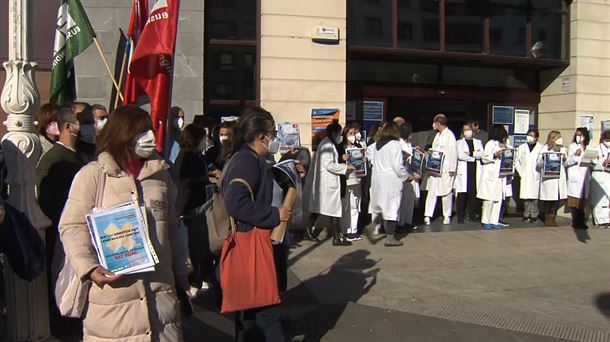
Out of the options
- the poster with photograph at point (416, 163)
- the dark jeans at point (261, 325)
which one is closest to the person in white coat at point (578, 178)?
the poster with photograph at point (416, 163)

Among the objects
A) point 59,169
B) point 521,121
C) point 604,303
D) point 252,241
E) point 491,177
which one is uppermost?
point 521,121

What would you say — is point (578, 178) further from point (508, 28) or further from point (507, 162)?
point (508, 28)

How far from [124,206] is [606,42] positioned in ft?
40.6

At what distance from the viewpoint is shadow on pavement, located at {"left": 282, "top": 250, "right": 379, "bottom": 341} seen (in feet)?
18.9

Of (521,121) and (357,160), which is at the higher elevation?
(521,121)

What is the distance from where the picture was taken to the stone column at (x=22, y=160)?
4797mm

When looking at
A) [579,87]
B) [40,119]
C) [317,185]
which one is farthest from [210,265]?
[579,87]

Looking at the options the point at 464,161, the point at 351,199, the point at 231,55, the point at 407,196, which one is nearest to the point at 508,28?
the point at 464,161

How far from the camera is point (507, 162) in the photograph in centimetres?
1113

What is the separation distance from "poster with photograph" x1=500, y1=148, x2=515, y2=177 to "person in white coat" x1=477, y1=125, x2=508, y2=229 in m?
0.06

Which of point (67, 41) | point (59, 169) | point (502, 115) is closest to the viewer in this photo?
point (59, 169)

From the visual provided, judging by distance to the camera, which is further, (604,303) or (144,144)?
(604,303)

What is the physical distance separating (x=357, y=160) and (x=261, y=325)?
5.46 m

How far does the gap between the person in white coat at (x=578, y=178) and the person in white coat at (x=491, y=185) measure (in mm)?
1319
